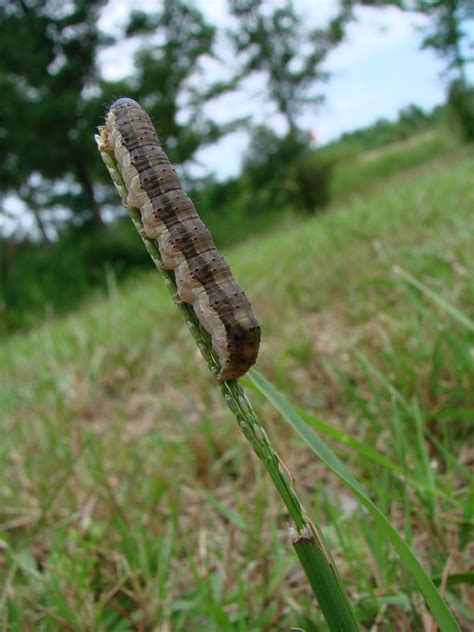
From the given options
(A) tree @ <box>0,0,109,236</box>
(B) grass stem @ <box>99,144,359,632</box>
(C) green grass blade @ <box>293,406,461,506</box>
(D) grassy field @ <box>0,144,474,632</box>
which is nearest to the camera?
(B) grass stem @ <box>99,144,359,632</box>

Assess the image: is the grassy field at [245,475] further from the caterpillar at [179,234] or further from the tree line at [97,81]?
the tree line at [97,81]

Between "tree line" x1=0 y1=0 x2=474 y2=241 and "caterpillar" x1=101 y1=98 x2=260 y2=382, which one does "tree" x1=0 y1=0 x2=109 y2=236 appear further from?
"caterpillar" x1=101 y1=98 x2=260 y2=382

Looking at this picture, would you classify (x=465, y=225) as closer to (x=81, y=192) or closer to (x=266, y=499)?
(x=266, y=499)

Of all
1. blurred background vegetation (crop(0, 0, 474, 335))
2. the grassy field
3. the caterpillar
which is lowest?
the grassy field

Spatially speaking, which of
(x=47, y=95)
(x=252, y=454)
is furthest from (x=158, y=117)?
(x=252, y=454)

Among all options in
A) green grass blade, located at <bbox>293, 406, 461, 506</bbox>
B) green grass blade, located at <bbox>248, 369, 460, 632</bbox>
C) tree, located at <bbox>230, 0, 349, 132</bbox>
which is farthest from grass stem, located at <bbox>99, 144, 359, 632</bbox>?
tree, located at <bbox>230, 0, 349, 132</bbox>

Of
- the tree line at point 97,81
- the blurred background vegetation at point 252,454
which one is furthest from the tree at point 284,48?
the blurred background vegetation at point 252,454

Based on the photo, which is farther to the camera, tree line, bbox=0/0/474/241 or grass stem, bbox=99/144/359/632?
tree line, bbox=0/0/474/241
